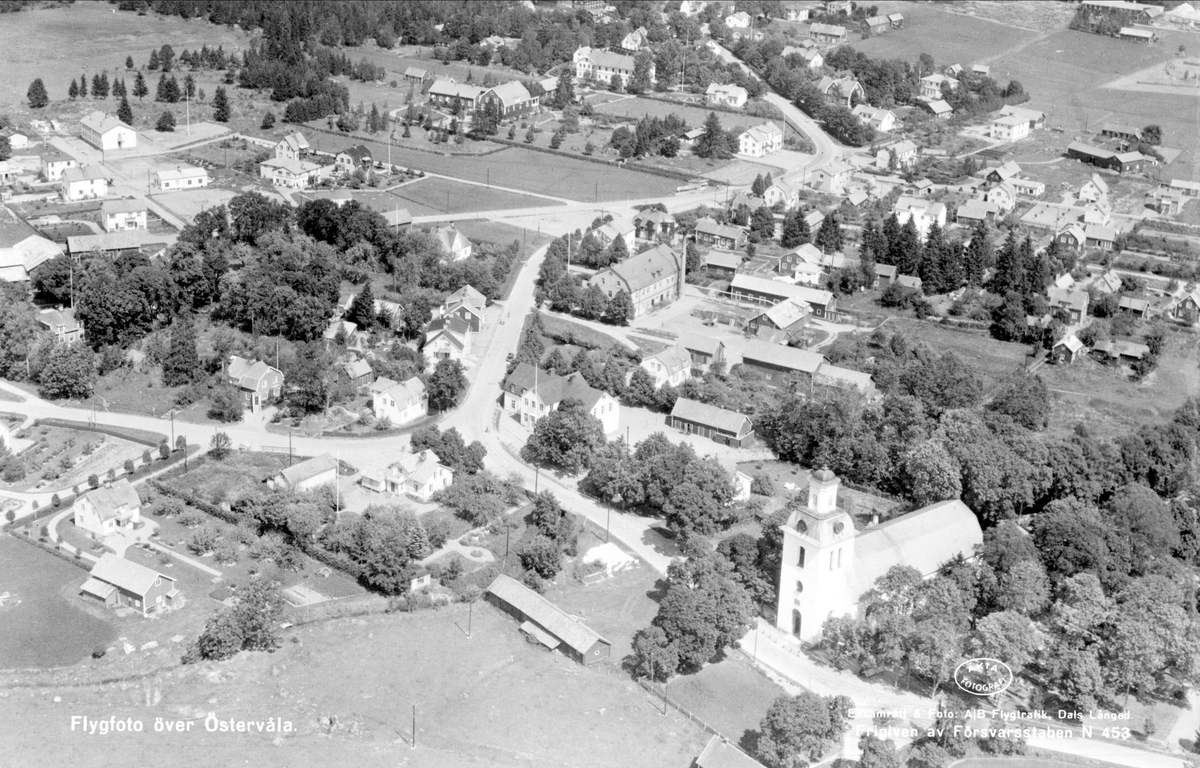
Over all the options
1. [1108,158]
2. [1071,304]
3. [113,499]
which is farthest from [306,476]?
[1108,158]

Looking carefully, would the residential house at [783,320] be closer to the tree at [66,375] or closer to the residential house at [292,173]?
the tree at [66,375]

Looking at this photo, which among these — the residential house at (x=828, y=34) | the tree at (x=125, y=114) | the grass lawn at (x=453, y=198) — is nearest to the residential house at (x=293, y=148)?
the grass lawn at (x=453, y=198)

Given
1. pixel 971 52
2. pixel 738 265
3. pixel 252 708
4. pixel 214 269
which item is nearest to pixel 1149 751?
pixel 252 708

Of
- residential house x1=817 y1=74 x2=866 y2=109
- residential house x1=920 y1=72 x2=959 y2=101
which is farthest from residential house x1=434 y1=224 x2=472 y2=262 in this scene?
residential house x1=920 y1=72 x2=959 y2=101

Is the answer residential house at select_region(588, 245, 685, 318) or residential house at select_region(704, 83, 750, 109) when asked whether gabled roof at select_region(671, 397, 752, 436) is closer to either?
residential house at select_region(588, 245, 685, 318)

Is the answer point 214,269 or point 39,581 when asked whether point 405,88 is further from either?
point 39,581
